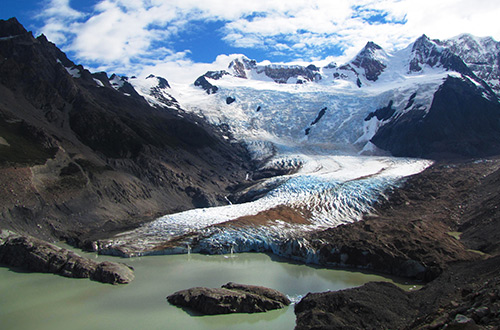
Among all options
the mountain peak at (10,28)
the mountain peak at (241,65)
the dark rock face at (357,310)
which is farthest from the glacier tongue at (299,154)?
the mountain peak at (10,28)

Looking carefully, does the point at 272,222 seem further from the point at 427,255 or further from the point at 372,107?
the point at 372,107

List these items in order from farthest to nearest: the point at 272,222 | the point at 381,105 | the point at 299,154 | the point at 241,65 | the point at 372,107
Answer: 1. the point at 241,65
2. the point at 372,107
3. the point at 381,105
4. the point at 299,154
5. the point at 272,222

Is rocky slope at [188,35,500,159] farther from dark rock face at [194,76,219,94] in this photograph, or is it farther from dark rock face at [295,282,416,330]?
dark rock face at [295,282,416,330]

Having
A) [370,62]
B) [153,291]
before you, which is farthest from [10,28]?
[370,62]

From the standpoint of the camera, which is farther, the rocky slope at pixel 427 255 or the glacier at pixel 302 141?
the glacier at pixel 302 141

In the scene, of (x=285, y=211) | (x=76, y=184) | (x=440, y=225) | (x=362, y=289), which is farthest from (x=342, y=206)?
(x=76, y=184)

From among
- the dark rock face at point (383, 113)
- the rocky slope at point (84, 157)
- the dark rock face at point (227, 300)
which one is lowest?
the dark rock face at point (227, 300)

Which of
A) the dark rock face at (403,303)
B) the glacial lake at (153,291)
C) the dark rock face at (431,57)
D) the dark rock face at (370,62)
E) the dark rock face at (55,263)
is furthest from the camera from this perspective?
the dark rock face at (370,62)

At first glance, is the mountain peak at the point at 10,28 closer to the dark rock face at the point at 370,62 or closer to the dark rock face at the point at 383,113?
the dark rock face at the point at 383,113
